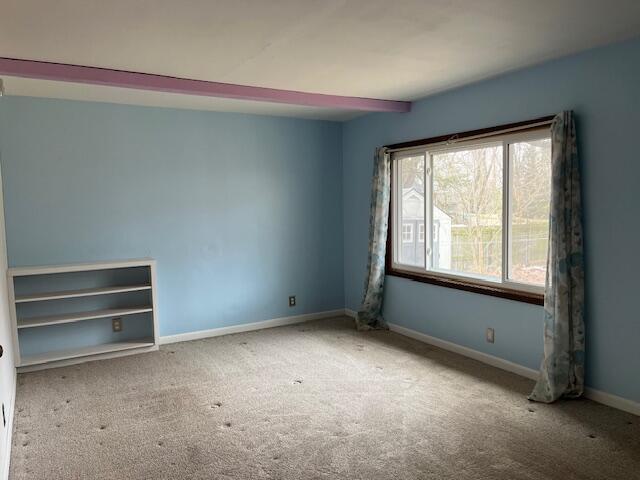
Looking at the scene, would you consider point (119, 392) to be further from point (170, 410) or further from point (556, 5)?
point (556, 5)

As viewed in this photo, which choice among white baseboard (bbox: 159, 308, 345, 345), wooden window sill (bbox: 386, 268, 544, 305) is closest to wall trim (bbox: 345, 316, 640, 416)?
white baseboard (bbox: 159, 308, 345, 345)

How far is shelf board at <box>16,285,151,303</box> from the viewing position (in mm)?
3996

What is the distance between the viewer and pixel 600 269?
318 centimetres

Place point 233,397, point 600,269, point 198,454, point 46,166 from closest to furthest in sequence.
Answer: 1. point 198,454
2. point 600,269
3. point 233,397
4. point 46,166

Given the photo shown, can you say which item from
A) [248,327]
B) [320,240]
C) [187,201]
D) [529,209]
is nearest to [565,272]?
[529,209]

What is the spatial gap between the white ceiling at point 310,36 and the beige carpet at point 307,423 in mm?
2309

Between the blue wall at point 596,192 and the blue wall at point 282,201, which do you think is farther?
the blue wall at point 282,201

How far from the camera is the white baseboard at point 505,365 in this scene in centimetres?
310

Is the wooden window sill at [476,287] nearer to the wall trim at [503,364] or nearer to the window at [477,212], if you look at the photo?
the window at [477,212]

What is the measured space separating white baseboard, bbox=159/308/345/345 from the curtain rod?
209cm

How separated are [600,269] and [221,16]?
2.78 meters

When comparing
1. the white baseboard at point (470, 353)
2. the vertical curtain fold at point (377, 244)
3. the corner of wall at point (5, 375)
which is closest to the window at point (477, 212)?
the vertical curtain fold at point (377, 244)

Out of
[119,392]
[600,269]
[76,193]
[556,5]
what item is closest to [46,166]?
[76,193]

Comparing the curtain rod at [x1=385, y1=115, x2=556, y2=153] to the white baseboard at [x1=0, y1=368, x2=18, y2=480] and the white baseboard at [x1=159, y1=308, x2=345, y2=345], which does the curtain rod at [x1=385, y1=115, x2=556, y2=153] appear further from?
the white baseboard at [x1=0, y1=368, x2=18, y2=480]
